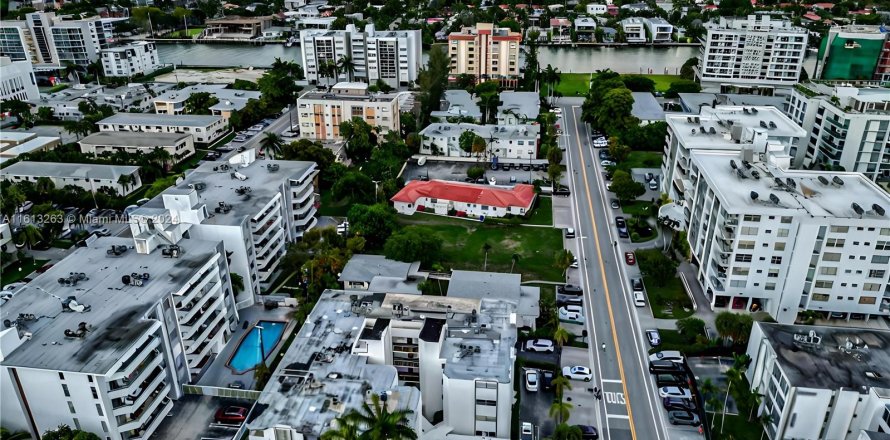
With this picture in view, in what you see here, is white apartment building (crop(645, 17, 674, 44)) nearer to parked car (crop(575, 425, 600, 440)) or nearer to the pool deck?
the pool deck

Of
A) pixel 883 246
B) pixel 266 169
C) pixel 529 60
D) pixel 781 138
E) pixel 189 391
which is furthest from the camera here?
pixel 529 60

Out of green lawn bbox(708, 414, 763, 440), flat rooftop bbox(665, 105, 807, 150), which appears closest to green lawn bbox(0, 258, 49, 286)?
green lawn bbox(708, 414, 763, 440)

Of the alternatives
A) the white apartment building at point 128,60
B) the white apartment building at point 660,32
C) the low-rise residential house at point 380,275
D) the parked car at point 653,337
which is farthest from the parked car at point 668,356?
the white apartment building at point 660,32

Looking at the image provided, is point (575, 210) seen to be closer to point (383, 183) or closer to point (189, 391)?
point (383, 183)

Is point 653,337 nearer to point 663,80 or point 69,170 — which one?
point 69,170

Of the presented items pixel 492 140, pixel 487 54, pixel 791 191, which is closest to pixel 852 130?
pixel 791 191

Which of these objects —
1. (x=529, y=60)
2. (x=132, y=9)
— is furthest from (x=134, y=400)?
(x=132, y=9)
